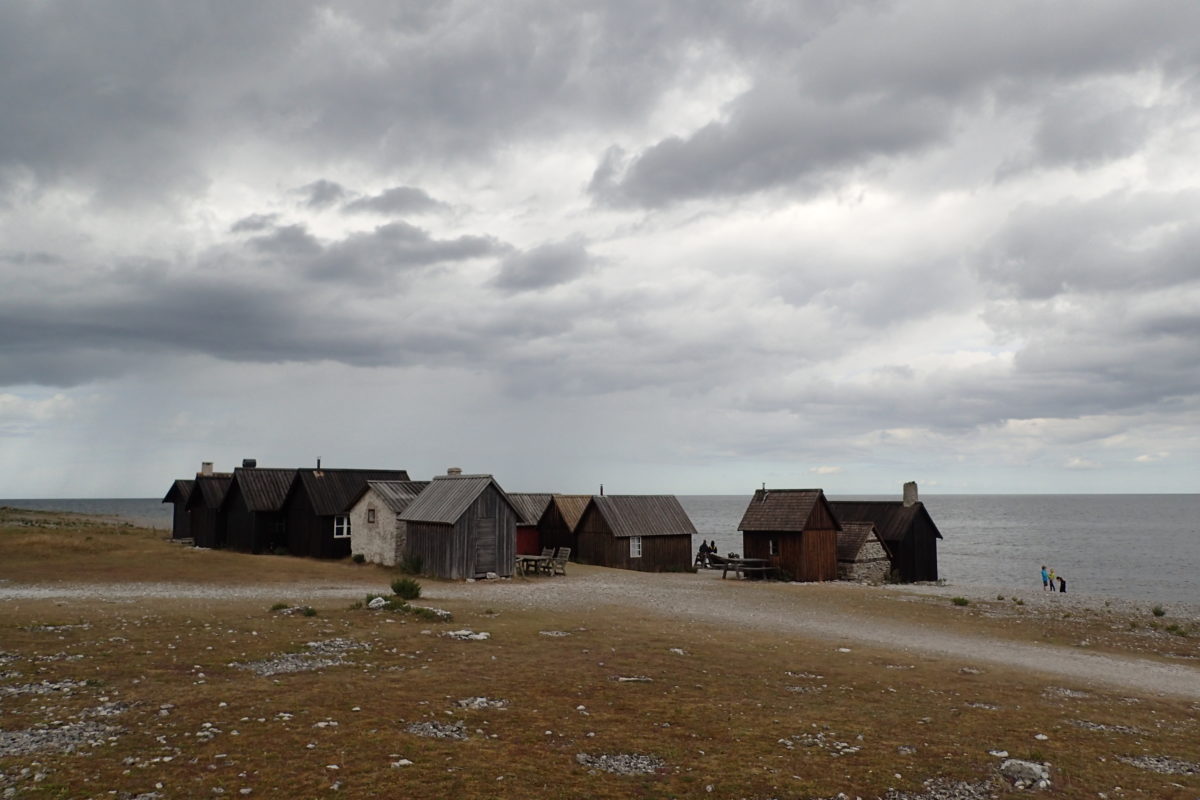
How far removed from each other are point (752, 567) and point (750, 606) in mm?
16660

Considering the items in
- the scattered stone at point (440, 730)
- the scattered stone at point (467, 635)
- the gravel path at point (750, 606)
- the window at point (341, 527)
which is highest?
the window at point (341, 527)

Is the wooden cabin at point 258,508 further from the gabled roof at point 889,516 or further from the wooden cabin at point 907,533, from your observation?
the wooden cabin at point 907,533

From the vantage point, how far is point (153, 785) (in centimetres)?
927

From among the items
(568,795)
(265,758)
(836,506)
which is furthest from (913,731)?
(836,506)

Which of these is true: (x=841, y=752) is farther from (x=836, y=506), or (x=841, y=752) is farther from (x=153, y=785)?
(x=836, y=506)

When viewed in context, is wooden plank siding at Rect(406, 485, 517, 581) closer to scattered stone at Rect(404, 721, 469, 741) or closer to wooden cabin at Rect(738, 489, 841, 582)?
wooden cabin at Rect(738, 489, 841, 582)

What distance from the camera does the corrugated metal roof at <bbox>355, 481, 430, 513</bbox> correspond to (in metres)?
44.9

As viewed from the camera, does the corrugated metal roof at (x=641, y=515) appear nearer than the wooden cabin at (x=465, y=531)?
No

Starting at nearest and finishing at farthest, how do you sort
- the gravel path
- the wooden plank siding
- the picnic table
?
the gravel path < the wooden plank siding < the picnic table

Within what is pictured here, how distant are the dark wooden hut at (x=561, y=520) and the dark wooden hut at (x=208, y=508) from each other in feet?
77.0

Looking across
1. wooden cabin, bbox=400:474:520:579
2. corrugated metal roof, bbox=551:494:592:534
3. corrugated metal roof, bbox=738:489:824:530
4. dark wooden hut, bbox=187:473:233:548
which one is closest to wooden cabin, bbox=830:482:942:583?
corrugated metal roof, bbox=738:489:824:530

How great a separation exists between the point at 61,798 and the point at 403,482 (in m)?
40.3

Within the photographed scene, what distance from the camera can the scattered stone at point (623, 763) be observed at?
35.8ft

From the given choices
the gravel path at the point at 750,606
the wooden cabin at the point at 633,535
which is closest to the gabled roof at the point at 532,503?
the wooden cabin at the point at 633,535
